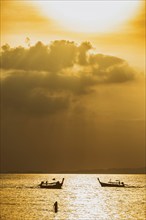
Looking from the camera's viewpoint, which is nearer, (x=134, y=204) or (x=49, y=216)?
(x=49, y=216)

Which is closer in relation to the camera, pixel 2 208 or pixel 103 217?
pixel 103 217

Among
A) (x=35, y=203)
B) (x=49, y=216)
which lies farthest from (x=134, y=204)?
(x=49, y=216)

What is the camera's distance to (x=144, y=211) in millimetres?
133125

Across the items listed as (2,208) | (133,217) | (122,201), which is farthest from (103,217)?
(122,201)

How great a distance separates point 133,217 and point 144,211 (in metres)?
16.6

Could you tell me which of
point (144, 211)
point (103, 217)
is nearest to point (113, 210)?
point (144, 211)

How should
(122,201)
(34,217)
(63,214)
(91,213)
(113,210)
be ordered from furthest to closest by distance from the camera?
(122,201) < (113,210) < (91,213) < (63,214) < (34,217)

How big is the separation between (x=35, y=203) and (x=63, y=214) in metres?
31.0

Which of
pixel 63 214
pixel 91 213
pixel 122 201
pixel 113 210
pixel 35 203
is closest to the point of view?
pixel 63 214

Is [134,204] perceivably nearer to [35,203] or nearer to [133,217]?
[35,203]

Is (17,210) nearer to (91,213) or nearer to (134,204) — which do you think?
(91,213)

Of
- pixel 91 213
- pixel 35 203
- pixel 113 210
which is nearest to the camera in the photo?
pixel 91 213

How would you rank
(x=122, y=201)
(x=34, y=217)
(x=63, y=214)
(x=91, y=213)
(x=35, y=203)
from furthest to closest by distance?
(x=122, y=201) → (x=35, y=203) → (x=91, y=213) → (x=63, y=214) → (x=34, y=217)

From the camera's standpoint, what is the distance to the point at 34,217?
111 meters
